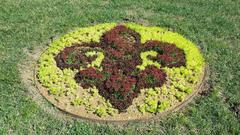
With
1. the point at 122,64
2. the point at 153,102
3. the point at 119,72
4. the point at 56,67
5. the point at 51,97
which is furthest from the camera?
the point at 56,67

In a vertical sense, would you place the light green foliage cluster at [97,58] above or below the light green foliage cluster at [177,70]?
below

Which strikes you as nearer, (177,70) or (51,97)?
(51,97)

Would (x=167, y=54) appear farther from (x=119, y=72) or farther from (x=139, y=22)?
(x=139, y=22)

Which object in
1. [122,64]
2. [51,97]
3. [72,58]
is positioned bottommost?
[51,97]

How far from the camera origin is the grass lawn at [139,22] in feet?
29.6

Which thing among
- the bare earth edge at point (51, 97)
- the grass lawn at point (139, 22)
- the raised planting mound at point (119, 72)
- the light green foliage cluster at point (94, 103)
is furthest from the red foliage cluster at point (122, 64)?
the grass lawn at point (139, 22)

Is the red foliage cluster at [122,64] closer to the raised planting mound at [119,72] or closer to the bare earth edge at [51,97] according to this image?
the raised planting mound at [119,72]

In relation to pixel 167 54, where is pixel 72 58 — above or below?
below

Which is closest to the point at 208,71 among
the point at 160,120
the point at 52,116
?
the point at 160,120

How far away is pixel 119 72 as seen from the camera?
10258 mm

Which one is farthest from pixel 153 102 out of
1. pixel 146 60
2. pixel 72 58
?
pixel 72 58

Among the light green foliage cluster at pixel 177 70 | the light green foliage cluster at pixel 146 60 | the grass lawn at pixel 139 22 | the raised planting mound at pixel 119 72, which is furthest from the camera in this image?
the light green foliage cluster at pixel 146 60

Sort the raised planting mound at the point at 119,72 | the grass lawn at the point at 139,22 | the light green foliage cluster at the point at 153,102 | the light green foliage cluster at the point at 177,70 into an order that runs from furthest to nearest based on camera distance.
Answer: the light green foliage cluster at the point at 177,70, the raised planting mound at the point at 119,72, the light green foliage cluster at the point at 153,102, the grass lawn at the point at 139,22

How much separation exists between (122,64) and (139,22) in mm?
2319
